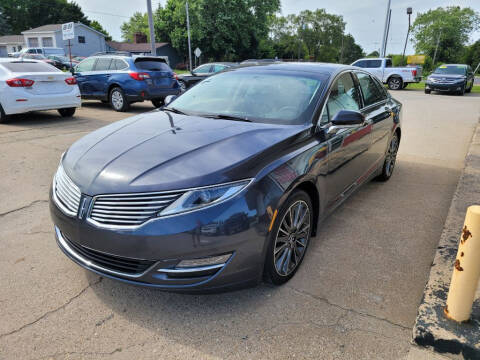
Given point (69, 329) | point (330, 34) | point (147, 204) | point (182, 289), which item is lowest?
point (69, 329)

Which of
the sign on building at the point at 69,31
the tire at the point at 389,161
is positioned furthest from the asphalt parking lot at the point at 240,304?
the sign on building at the point at 69,31

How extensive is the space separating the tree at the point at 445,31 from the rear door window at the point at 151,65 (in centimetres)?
6566

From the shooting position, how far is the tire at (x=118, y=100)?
1041 centimetres

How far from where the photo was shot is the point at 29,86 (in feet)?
26.4

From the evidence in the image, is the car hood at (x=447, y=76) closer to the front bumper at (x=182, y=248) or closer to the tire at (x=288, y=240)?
the tire at (x=288, y=240)

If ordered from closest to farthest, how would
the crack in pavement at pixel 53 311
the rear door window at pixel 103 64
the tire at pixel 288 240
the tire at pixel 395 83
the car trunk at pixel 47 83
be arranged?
the crack in pavement at pixel 53 311, the tire at pixel 288 240, the car trunk at pixel 47 83, the rear door window at pixel 103 64, the tire at pixel 395 83

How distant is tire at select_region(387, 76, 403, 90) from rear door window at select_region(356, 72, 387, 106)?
19.7m

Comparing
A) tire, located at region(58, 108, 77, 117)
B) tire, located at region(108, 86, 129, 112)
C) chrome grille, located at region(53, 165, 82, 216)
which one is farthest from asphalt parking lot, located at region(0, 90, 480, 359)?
tire, located at region(108, 86, 129, 112)

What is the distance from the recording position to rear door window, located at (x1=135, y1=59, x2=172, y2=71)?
10.5 meters

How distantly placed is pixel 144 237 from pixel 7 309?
1.17m

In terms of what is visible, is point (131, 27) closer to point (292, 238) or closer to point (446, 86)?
point (446, 86)

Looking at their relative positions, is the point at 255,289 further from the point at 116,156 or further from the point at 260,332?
the point at 116,156

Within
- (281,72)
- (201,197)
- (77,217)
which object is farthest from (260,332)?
(281,72)

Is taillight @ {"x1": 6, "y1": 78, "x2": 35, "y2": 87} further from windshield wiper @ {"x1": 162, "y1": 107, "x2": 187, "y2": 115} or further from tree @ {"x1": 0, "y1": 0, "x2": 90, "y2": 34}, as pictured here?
tree @ {"x1": 0, "y1": 0, "x2": 90, "y2": 34}
